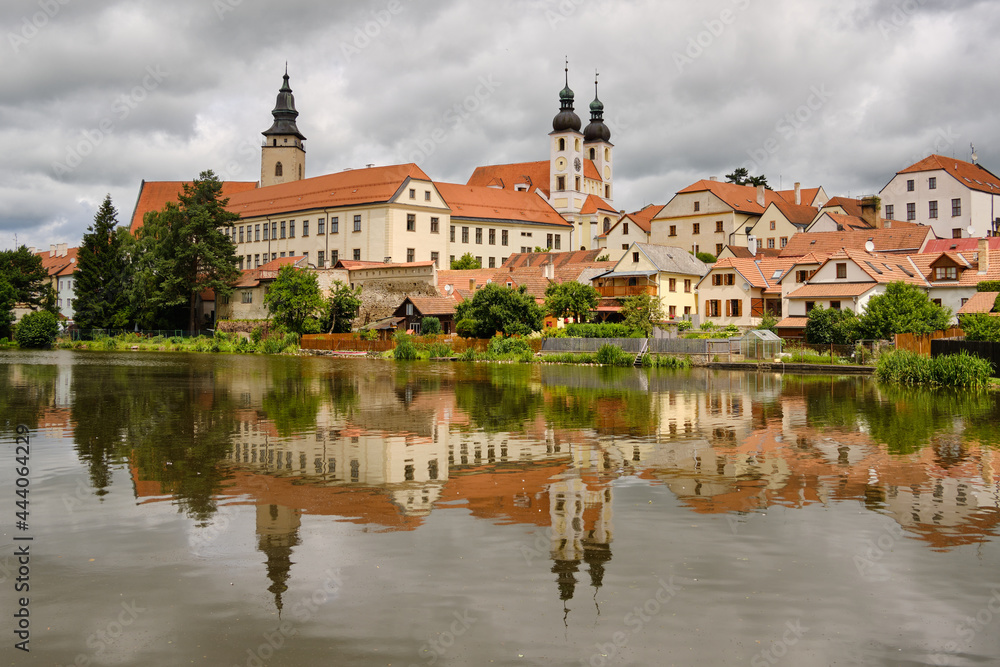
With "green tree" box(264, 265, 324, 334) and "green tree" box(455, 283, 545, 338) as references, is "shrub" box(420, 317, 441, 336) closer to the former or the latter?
"green tree" box(455, 283, 545, 338)

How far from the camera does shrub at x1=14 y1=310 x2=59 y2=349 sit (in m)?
71.5

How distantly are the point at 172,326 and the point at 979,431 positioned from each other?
76.5m

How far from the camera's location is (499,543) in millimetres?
9273

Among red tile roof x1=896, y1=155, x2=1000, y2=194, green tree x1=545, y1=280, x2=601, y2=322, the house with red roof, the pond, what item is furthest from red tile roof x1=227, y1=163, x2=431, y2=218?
the pond

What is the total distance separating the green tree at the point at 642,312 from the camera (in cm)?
5571

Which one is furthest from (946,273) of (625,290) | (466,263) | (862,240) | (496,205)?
(496,205)

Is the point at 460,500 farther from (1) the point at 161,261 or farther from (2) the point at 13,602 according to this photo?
(1) the point at 161,261

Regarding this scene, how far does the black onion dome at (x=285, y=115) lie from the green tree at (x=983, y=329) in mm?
91377

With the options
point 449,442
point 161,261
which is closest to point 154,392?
point 449,442

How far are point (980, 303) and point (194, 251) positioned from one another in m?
64.6

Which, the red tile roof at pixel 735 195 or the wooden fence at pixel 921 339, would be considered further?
the red tile roof at pixel 735 195

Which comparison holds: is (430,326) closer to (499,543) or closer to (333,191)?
(333,191)

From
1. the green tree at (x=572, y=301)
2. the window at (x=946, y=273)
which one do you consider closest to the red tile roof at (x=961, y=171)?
the window at (x=946, y=273)

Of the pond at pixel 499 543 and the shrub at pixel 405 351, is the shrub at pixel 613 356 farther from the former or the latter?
the pond at pixel 499 543
